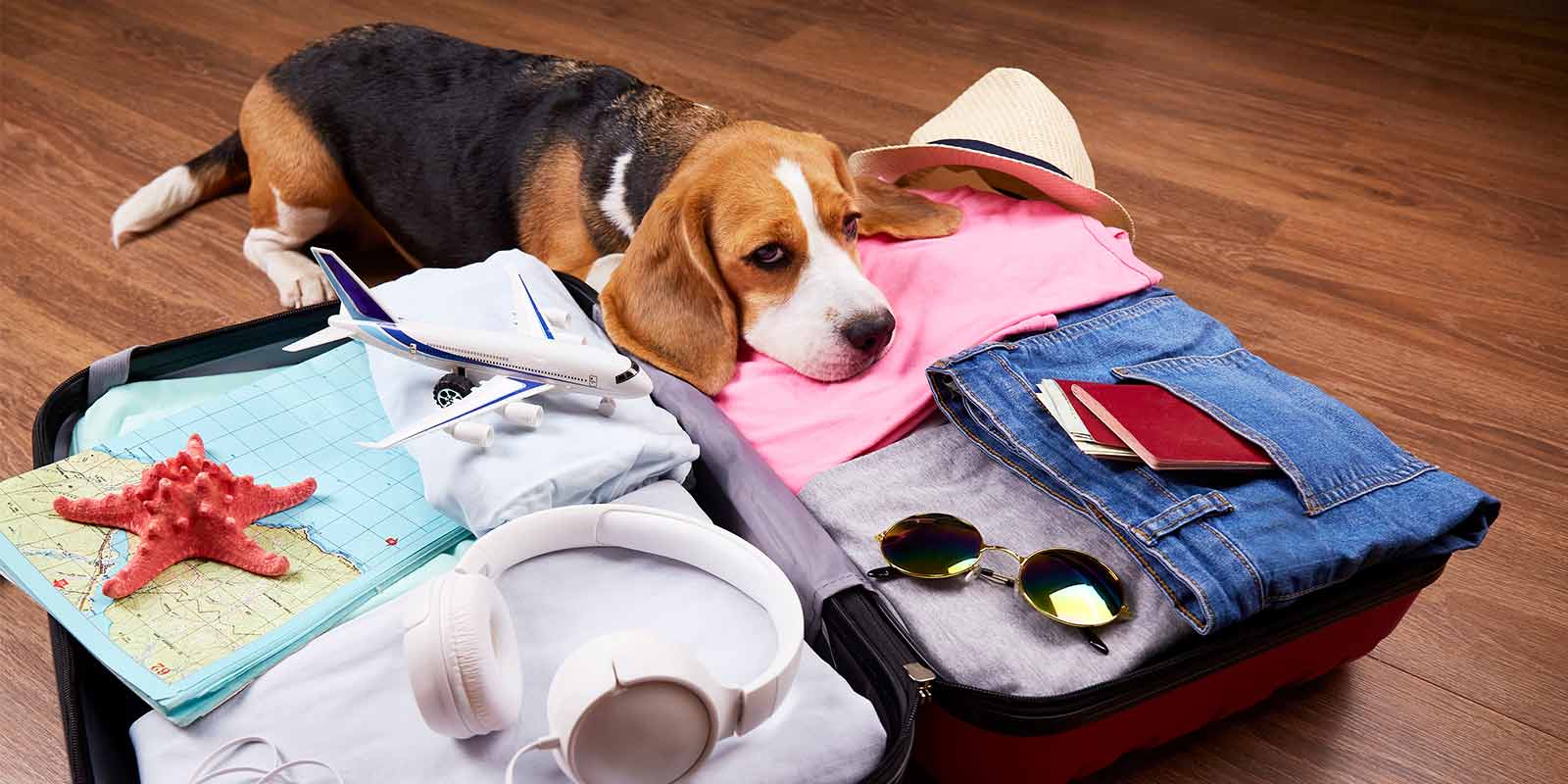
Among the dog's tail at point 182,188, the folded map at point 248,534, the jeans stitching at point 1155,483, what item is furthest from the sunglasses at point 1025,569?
the dog's tail at point 182,188

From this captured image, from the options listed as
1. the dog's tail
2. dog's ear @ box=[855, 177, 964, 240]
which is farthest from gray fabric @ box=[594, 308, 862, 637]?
the dog's tail

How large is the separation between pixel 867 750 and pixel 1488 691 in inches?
42.7

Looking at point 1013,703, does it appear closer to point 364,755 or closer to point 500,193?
point 364,755

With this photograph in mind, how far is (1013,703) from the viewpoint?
1.30 m

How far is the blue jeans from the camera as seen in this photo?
137 cm

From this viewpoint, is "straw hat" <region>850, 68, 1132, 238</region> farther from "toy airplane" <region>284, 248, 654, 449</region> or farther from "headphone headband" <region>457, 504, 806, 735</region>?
"headphone headband" <region>457, 504, 806, 735</region>

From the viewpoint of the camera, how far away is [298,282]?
7.74ft

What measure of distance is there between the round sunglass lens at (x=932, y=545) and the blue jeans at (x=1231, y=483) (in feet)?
0.51

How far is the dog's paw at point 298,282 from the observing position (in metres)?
2.34

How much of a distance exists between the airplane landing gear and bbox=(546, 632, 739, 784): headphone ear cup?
0.64 m

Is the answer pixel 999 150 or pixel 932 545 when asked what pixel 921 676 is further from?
pixel 999 150

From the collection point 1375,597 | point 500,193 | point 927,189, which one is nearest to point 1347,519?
point 1375,597

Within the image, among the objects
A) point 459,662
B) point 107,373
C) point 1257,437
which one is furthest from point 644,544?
point 107,373

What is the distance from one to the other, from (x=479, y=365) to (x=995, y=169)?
3.56 feet
